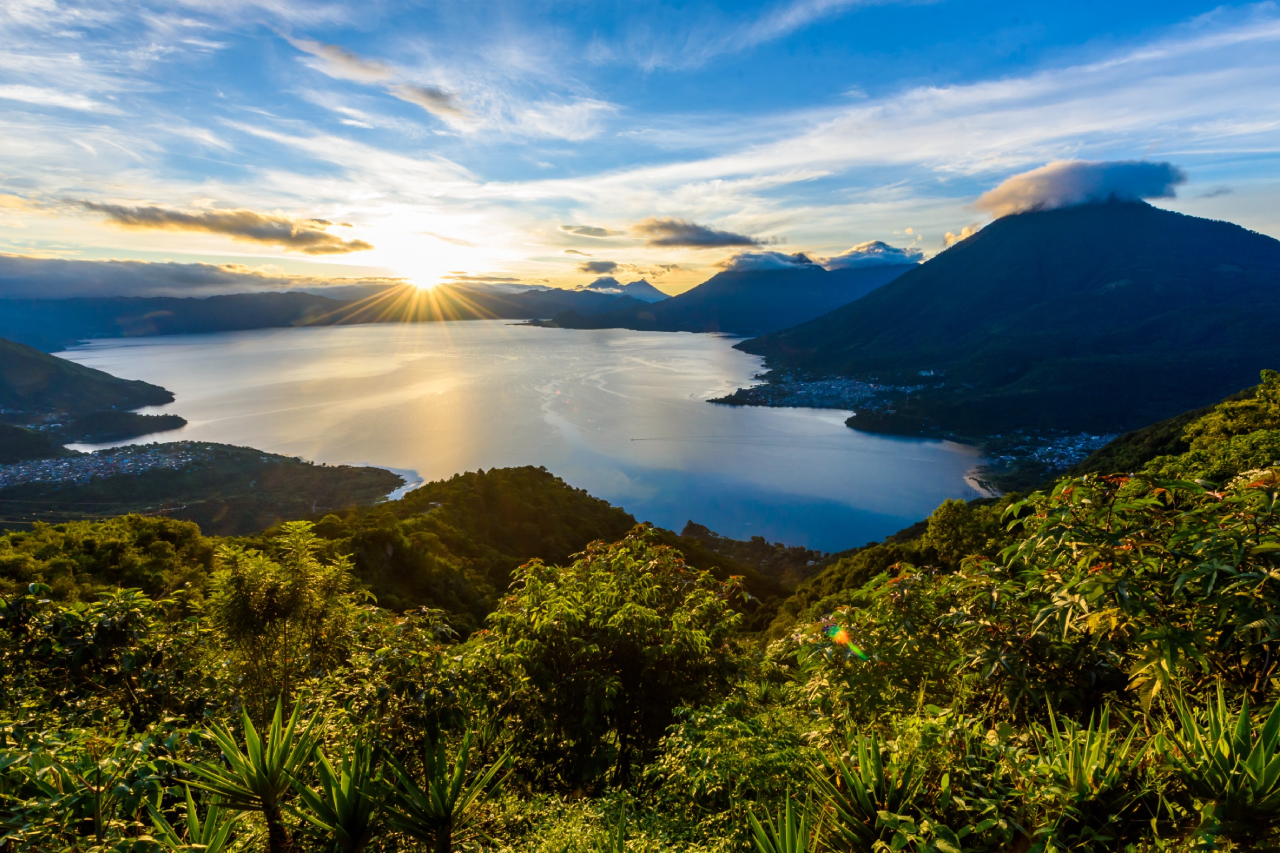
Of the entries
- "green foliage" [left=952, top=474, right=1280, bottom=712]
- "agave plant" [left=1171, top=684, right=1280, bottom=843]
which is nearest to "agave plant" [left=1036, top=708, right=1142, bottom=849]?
"agave plant" [left=1171, top=684, right=1280, bottom=843]

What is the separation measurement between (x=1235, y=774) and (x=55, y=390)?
128 metres

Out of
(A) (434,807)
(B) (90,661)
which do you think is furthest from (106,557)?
(A) (434,807)

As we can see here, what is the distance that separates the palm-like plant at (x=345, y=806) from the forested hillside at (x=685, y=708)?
14 millimetres

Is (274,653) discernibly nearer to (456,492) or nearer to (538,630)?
(538,630)

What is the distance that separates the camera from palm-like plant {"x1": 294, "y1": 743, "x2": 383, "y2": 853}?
2.66 metres

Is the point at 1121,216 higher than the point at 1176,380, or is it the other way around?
the point at 1121,216

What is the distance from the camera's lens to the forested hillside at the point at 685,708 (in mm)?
2242

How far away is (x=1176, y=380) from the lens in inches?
3625

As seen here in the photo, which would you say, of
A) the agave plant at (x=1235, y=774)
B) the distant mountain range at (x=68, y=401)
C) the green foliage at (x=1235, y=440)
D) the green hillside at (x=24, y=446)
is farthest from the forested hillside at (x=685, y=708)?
the distant mountain range at (x=68, y=401)

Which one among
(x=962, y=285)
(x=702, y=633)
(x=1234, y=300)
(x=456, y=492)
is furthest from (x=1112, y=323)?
(x=702, y=633)

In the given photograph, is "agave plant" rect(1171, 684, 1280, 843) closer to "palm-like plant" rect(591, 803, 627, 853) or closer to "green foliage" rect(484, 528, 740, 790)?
"palm-like plant" rect(591, 803, 627, 853)

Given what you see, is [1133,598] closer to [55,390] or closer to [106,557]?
[106,557]

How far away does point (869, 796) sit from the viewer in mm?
2494

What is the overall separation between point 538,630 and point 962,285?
661 feet
